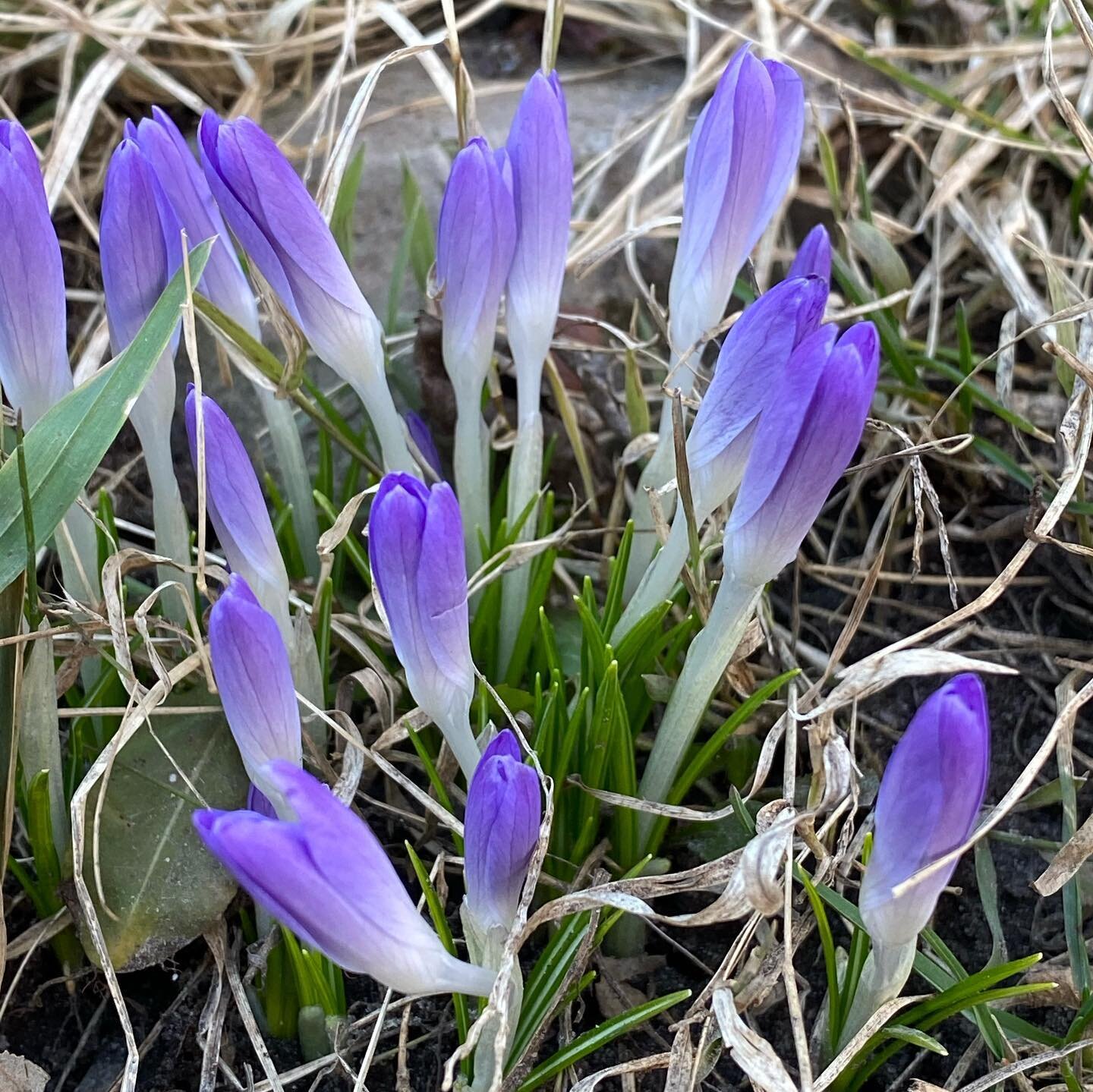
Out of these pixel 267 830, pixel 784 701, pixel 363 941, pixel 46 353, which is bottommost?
pixel 784 701

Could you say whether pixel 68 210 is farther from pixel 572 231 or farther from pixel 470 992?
pixel 470 992

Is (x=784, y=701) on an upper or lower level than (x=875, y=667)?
lower

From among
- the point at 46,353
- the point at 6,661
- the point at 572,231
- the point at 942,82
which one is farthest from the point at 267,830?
the point at 942,82

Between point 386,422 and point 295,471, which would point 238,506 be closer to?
point 386,422

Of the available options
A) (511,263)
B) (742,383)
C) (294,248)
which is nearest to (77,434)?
(294,248)

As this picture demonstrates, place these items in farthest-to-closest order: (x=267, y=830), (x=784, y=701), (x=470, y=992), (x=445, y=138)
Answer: (x=445, y=138)
(x=784, y=701)
(x=470, y=992)
(x=267, y=830)

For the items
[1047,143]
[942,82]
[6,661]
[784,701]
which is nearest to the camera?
[6,661]
